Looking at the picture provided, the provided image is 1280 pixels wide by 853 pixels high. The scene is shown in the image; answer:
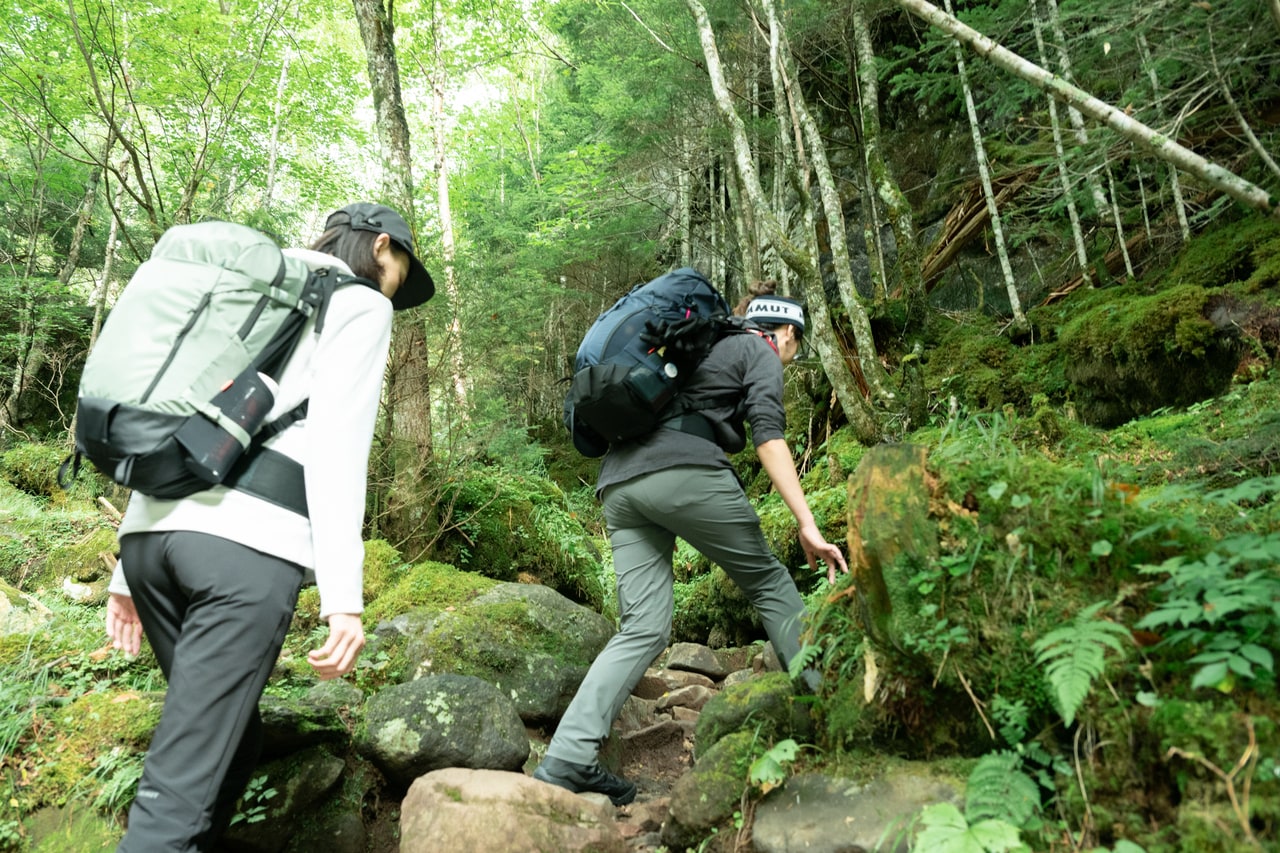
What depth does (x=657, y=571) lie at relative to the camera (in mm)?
3420

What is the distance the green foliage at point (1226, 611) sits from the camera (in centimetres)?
153

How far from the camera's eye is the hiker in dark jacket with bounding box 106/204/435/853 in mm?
1740

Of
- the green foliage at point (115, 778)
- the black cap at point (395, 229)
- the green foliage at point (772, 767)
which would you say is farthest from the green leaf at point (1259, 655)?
the green foliage at point (115, 778)

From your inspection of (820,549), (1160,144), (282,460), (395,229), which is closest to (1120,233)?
(1160,144)

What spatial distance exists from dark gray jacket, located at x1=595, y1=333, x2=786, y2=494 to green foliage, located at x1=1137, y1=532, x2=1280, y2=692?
5.48ft

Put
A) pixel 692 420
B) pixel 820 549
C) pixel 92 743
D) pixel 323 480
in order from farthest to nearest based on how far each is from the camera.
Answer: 1. pixel 692 420
2. pixel 820 549
3. pixel 92 743
4. pixel 323 480

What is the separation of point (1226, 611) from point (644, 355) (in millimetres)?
2217

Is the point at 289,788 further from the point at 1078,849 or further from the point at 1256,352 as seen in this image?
the point at 1256,352

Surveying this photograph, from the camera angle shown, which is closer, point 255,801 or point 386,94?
point 255,801

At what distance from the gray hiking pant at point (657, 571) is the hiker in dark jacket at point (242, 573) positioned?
1444 millimetres

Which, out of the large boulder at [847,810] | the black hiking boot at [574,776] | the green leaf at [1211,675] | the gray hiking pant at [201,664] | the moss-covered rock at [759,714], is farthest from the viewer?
the black hiking boot at [574,776]

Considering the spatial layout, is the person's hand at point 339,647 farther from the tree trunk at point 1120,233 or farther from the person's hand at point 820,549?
the tree trunk at point 1120,233

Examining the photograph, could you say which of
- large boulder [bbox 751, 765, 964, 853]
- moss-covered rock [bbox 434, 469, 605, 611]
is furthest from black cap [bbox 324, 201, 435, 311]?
moss-covered rock [bbox 434, 469, 605, 611]

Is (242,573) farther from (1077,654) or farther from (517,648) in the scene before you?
(517,648)
